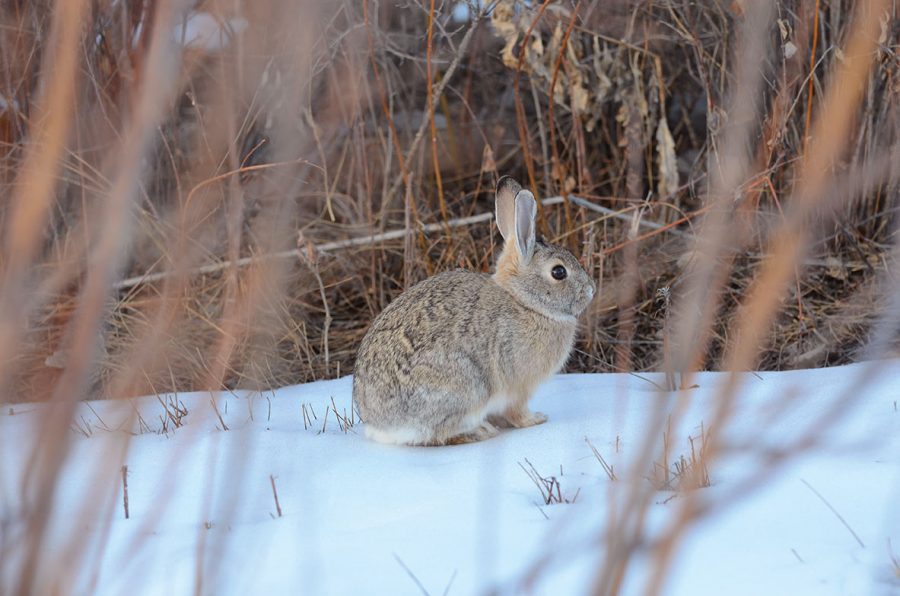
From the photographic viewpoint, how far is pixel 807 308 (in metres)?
4.89

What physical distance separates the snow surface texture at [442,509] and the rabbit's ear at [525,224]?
2.18 ft

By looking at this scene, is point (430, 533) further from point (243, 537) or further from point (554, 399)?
point (554, 399)

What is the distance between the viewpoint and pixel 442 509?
2943 mm

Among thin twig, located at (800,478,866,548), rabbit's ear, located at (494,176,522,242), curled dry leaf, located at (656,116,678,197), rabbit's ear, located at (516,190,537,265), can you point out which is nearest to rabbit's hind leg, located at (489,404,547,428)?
rabbit's ear, located at (516,190,537,265)

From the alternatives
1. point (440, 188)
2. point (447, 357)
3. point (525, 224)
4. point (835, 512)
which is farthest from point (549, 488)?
point (440, 188)

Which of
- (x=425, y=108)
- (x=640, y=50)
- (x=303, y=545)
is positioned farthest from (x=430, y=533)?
(x=425, y=108)

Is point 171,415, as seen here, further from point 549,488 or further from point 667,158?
point 667,158

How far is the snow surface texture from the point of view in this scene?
2.19m

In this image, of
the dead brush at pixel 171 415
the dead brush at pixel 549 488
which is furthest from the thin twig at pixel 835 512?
the dead brush at pixel 171 415

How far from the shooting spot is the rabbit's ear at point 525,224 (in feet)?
12.8

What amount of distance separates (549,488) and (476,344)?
0.96 m

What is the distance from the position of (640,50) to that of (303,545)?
3478 mm

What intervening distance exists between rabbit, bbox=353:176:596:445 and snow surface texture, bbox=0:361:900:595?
0.13 m

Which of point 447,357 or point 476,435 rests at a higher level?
point 447,357
